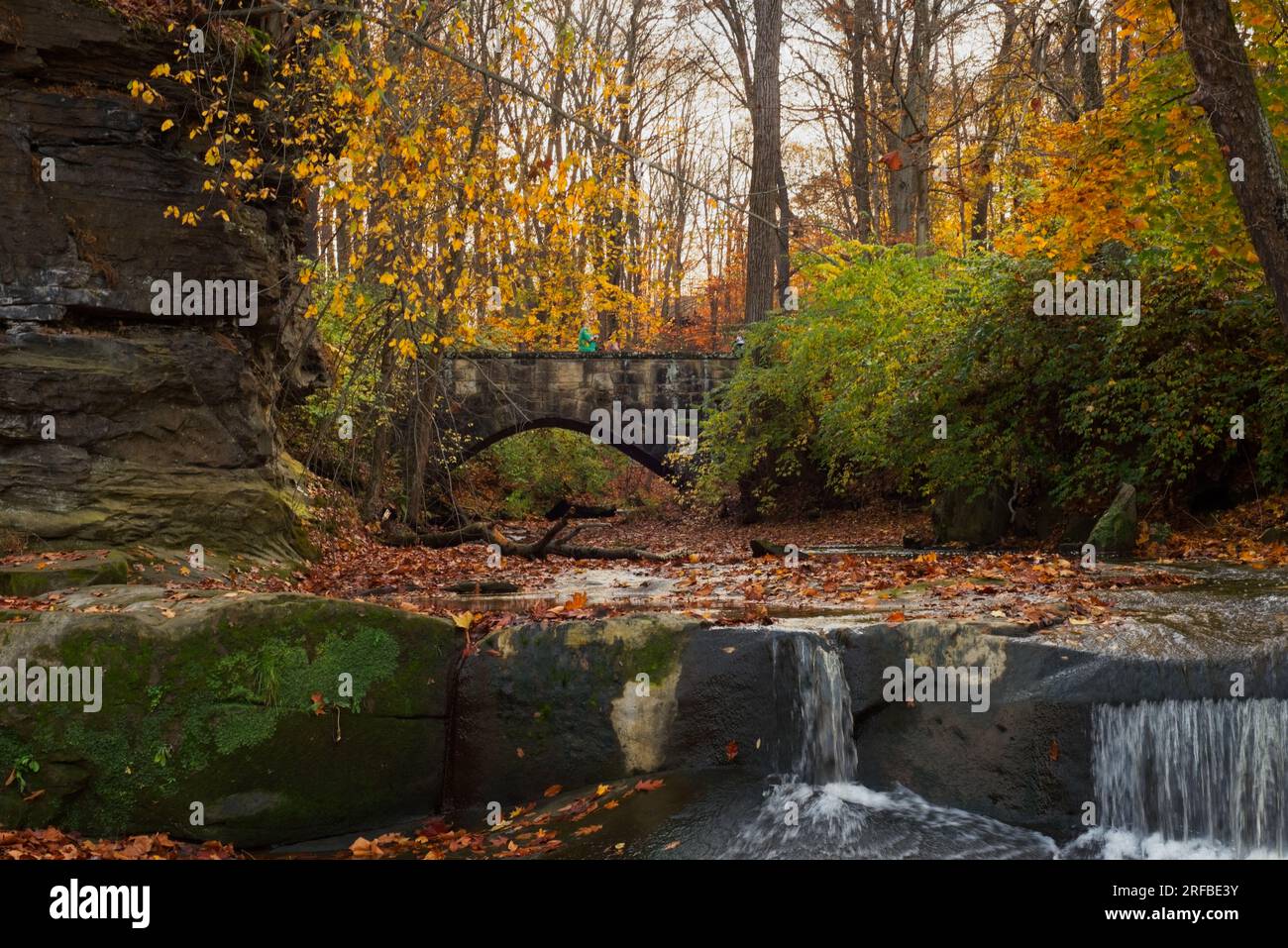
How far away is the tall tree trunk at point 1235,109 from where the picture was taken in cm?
945

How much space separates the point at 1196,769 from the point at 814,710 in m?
2.09

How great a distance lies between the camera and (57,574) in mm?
8711

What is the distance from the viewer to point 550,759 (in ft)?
23.2

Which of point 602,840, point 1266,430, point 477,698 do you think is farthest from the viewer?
point 1266,430

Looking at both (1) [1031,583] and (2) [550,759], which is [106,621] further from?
(1) [1031,583]

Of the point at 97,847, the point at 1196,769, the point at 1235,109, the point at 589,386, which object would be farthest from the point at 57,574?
the point at 589,386

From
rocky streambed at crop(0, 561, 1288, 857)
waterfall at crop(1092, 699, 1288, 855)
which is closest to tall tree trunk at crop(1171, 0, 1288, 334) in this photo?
rocky streambed at crop(0, 561, 1288, 857)

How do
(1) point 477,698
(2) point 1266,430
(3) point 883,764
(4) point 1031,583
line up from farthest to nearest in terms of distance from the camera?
(2) point 1266,430, (4) point 1031,583, (1) point 477,698, (3) point 883,764

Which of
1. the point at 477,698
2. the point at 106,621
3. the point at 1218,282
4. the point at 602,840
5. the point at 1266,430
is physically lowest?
the point at 602,840

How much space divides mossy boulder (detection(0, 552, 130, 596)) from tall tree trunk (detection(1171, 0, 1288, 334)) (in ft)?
32.5

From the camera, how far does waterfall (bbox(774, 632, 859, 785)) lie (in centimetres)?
671

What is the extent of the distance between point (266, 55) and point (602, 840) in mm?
10477

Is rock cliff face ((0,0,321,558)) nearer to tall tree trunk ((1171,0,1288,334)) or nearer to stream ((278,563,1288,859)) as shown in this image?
stream ((278,563,1288,859))

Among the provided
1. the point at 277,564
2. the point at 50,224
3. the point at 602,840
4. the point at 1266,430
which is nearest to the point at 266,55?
the point at 50,224
